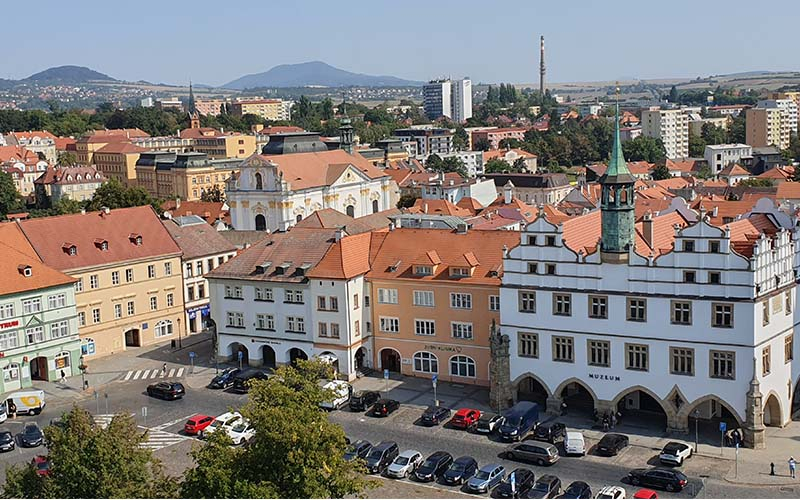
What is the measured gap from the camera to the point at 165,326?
2987 inches

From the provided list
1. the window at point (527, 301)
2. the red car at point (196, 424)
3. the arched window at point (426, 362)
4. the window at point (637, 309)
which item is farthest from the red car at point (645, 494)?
the red car at point (196, 424)

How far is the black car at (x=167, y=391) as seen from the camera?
6003 cm

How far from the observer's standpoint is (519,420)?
51688mm

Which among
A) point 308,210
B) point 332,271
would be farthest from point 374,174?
point 332,271

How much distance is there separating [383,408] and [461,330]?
25.7 ft

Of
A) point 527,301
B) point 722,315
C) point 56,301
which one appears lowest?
point 56,301

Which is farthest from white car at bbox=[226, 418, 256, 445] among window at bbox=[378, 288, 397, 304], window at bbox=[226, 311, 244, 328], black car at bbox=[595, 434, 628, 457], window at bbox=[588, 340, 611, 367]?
window at bbox=[588, 340, 611, 367]

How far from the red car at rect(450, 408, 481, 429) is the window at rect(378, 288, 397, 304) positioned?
430 inches

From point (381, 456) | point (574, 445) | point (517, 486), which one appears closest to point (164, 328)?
point (381, 456)

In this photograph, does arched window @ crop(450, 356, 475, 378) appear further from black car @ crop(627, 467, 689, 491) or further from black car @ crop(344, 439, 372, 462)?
black car @ crop(627, 467, 689, 491)

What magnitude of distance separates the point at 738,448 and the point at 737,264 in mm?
8685

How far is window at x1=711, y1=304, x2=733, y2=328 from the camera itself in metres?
49.8

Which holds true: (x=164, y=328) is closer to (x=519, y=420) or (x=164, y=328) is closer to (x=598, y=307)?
(x=519, y=420)

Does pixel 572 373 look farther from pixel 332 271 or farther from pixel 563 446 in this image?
pixel 332 271
